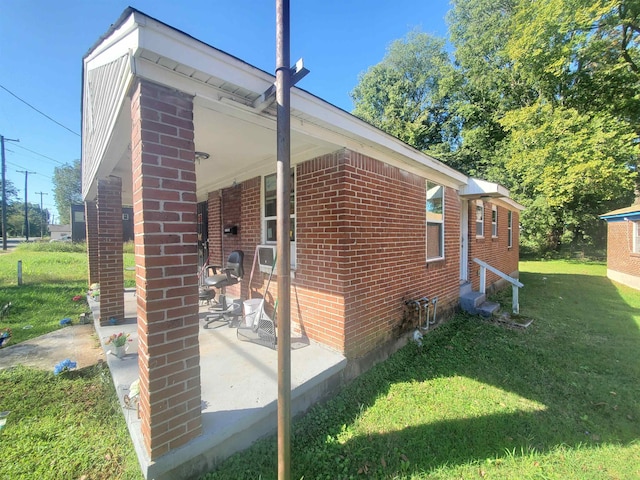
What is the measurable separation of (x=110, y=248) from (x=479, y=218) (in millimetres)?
8503

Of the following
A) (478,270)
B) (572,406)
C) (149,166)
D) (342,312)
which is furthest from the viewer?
(478,270)

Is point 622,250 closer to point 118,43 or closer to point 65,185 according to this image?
point 118,43

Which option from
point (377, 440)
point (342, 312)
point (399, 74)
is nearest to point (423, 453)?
point (377, 440)

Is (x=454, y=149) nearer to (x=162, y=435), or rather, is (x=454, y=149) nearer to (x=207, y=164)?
→ (x=207, y=164)

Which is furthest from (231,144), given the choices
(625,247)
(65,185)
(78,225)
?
(65,185)

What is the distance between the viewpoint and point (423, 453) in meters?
2.30

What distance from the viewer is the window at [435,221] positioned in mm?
5219

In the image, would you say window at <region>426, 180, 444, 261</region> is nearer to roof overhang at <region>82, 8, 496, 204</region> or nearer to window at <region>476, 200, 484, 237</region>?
roof overhang at <region>82, 8, 496, 204</region>

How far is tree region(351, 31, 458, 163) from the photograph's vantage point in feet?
65.7

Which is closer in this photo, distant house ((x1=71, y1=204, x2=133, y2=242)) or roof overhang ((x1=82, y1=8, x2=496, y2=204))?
roof overhang ((x1=82, y1=8, x2=496, y2=204))

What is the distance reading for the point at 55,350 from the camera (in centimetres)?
390

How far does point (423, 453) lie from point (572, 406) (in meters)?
2.01

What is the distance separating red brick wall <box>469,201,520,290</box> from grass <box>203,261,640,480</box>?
2624 mm

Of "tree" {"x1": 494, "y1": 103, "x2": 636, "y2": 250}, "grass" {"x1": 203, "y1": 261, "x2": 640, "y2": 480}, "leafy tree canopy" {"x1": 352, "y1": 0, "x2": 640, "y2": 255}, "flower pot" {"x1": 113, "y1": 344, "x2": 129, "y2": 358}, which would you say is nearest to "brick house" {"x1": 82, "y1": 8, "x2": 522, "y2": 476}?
"grass" {"x1": 203, "y1": 261, "x2": 640, "y2": 480}
